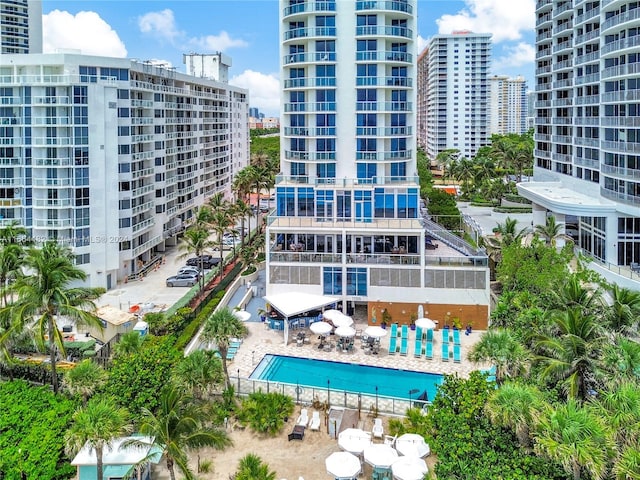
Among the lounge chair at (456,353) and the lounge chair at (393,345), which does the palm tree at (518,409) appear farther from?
the lounge chair at (393,345)

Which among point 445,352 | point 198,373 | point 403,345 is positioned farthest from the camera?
point 403,345

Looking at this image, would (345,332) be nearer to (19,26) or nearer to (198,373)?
(198,373)

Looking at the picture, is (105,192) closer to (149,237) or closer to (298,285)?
(149,237)

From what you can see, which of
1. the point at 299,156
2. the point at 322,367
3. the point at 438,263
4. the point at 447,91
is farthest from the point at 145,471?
the point at 447,91

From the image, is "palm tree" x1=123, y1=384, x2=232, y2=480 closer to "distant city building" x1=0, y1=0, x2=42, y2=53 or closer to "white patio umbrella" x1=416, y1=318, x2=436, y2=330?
"white patio umbrella" x1=416, y1=318, x2=436, y2=330

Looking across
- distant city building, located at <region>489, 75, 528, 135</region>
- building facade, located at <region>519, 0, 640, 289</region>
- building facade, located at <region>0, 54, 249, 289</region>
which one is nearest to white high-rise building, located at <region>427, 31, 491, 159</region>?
distant city building, located at <region>489, 75, 528, 135</region>

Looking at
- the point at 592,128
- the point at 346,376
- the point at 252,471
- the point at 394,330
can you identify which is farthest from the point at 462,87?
the point at 252,471

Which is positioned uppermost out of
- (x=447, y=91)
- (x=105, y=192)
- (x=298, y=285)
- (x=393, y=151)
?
(x=447, y=91)
